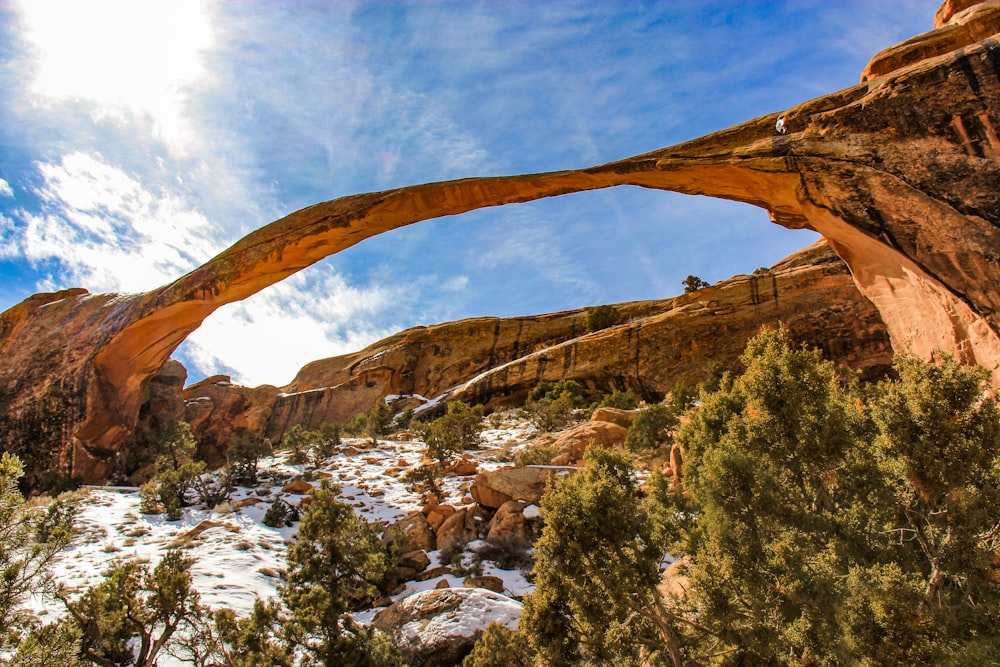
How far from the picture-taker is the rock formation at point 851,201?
562cm

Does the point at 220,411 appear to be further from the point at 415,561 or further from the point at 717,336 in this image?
the point at 717,336

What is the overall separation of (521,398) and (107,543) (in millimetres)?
23202

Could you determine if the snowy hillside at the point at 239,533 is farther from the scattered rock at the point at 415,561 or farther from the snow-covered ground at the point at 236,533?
the scattered rock at the point at 415,561

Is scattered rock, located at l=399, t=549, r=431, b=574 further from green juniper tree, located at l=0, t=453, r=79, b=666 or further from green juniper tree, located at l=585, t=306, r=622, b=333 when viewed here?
green juniper tree, located at l=585, t=306, r=622, b=333

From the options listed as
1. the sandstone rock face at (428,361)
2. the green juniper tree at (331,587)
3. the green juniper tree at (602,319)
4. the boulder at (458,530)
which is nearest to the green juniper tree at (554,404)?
the green juniper tree at (602,319)

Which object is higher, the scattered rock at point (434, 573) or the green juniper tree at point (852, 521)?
the green juniper tree at point (852, 521)

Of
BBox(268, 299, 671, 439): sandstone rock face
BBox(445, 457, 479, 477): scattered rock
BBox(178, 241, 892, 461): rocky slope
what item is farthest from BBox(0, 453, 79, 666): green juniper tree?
BBox(268, 299, 671, 439): sandstone rock face

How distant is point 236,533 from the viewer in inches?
450

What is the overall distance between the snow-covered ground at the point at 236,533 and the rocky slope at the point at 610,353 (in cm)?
1181

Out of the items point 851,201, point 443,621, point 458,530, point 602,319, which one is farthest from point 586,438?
point 602,319

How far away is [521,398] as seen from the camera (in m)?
31.9

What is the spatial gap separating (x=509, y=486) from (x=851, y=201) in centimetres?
872

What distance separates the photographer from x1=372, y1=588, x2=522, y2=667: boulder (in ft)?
24.6

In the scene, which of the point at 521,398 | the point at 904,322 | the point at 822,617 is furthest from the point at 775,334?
the point at 521,398
